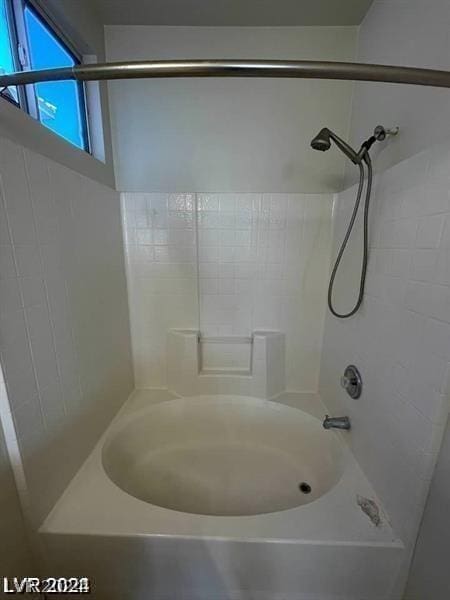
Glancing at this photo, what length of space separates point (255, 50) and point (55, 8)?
90cm

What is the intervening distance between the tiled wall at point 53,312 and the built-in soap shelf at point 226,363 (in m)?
0.43

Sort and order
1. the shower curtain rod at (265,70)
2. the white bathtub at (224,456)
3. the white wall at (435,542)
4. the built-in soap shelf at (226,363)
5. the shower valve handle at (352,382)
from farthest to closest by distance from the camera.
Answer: the built-in soap shelf at (226,363), the white bathtub at (224,456), the shower valve handle at (352,382), the white wall at (435,542), the shower curtain rod at (265,70)

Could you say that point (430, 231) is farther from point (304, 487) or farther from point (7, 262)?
point (304, 487)

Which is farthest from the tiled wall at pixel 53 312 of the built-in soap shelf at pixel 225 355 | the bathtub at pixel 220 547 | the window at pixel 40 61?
the built-in soap shelf at pixel 225 355

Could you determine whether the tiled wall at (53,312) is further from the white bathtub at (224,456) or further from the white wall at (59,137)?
the white bathtub at (224,456)

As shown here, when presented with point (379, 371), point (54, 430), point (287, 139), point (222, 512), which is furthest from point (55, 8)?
point (222, 512)

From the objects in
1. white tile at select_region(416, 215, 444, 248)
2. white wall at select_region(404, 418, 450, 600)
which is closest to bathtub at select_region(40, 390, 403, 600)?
white wall at select_region(404, 418, 450, 600)

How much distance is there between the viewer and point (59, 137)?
0.99m

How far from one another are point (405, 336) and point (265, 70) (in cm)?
85

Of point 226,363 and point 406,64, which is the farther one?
point 226,363

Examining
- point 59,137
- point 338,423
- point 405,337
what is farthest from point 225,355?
point 59,137

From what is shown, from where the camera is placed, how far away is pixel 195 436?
5.26 ft

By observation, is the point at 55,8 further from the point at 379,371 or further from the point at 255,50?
the point at 379,371

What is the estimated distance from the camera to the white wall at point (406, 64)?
78 centimetres
